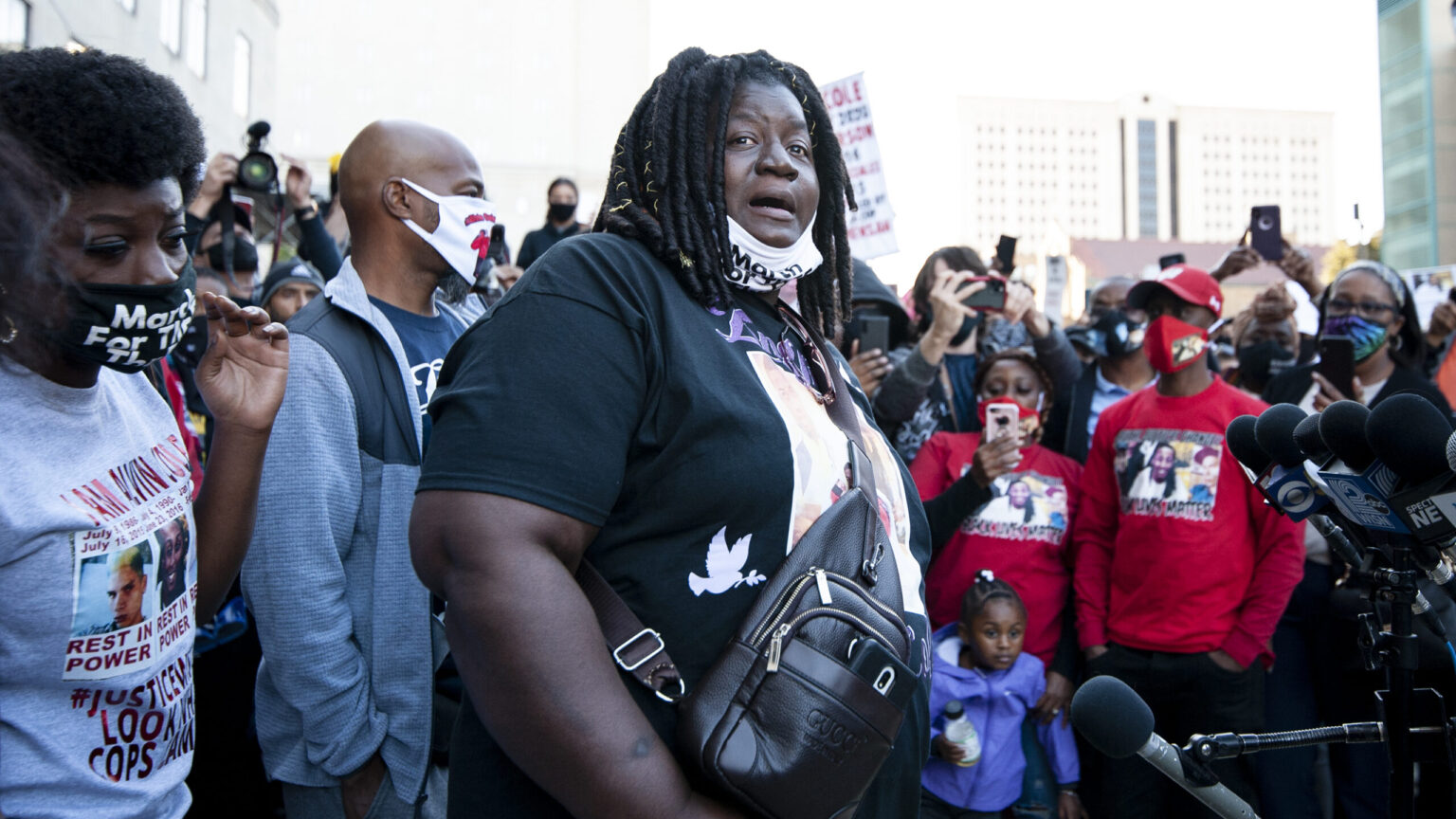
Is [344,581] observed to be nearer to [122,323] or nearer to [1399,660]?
[122,323]

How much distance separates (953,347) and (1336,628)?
77.1 inches

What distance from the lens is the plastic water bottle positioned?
3.92 m

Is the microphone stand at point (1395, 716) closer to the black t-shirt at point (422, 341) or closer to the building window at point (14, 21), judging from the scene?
the black t-shirt at point (422, 341)

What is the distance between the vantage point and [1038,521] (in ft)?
14.6

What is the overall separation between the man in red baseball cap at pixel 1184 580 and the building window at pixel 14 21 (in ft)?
43.4

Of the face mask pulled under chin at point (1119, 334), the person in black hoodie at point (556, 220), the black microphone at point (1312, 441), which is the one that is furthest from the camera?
the person in black hoodie at point (556, 220)

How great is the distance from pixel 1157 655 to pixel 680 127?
10.2 ft

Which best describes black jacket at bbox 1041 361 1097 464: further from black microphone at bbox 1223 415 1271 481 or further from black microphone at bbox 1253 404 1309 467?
black microphone at bbox 1253 404 1309 467

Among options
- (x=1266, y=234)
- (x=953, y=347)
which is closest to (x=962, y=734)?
(x=953, y=347)

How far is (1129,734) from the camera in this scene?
1846mm

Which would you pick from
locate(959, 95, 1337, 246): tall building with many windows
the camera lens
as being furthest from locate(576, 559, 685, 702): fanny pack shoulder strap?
locate(959, 95, 1337, 246): tall building with many windows

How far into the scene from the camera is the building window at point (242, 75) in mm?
26828

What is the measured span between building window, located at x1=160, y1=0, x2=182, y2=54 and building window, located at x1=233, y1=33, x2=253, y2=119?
12.6 ft

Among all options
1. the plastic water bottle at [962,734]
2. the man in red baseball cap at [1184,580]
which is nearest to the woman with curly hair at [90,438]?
the plastic water bottle at [962,734]
